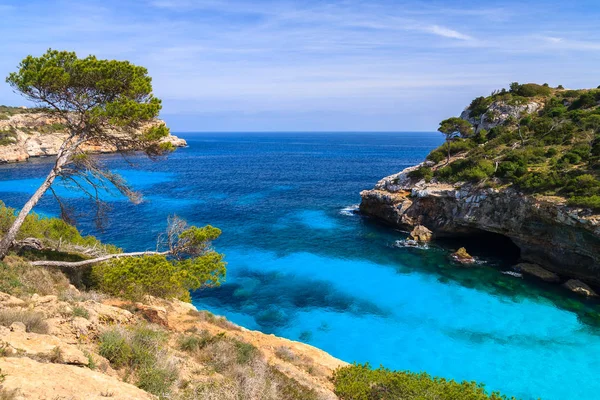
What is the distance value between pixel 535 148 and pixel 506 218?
984 cm

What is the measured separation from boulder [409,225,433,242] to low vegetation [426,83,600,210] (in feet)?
19.5

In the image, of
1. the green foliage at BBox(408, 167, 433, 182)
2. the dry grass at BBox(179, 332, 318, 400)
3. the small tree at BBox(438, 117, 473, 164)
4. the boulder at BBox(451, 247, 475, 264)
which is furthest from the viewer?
the small tree at BBox(438, 117, 473, 164)

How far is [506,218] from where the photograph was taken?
29453 mm

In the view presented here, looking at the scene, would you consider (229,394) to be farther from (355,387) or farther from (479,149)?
(479,149)

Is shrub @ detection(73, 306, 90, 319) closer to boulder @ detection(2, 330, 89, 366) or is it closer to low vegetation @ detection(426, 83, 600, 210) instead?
boulder @ detection(2, 330, 89, 366)

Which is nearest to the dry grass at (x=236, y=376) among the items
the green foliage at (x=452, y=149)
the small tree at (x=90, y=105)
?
the small tree at (x=90, y=105)

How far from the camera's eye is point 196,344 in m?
10.8

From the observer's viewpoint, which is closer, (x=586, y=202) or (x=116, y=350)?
(x=116, y=350)

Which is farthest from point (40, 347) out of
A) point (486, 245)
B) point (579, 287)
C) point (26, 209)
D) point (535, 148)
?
point (535, 148)

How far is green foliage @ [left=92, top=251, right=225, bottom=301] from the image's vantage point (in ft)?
44.9

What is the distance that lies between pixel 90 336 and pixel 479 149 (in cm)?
4053

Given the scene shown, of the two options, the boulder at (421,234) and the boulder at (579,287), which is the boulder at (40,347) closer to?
the boulder at (579,287)

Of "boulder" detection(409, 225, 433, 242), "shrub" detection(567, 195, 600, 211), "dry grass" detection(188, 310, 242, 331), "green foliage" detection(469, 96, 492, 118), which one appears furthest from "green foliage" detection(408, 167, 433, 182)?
"dry grass" detection(188, 310, 242, 331)

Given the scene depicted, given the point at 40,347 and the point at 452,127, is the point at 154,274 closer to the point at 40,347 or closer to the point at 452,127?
the point at 40,347
